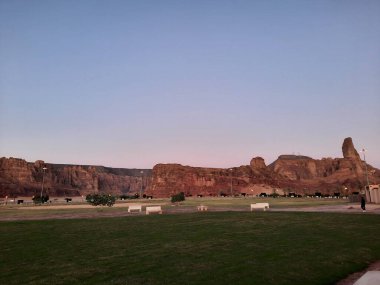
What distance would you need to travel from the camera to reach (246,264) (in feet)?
35.9

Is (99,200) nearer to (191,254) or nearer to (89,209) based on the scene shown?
(89,209)

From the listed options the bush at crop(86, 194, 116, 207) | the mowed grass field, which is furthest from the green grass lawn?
the bush at crop(86, 194, 116, 207)

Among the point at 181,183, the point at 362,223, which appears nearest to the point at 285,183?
the point at 181,183

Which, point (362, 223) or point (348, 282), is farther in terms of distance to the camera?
point (362, 223)

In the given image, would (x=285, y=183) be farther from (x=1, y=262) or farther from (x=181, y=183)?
(x=1, y=262)

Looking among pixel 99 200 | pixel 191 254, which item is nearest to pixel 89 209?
pixel 99 200

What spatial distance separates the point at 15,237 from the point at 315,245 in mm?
15345

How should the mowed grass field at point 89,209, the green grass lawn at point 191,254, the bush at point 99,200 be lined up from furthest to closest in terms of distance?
1. the bush at point 99,200
2. the mowed grass field at point 89,209
3. the green grass lawn at point 191,254

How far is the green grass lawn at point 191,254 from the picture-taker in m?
9.73

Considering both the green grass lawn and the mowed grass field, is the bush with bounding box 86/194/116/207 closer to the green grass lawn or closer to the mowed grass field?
the mowed grass field

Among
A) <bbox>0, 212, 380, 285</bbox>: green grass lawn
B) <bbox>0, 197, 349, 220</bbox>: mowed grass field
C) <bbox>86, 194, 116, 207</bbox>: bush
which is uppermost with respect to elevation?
<bbox>86, 194, 116, 207</bbox>: bush

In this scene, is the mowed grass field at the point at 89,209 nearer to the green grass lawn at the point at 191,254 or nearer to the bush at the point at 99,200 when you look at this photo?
the bush at the point at 99,200

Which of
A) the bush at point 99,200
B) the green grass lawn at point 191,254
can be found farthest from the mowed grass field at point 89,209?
the green grass lawn at point 191,254

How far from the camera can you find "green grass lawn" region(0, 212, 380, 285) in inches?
383
